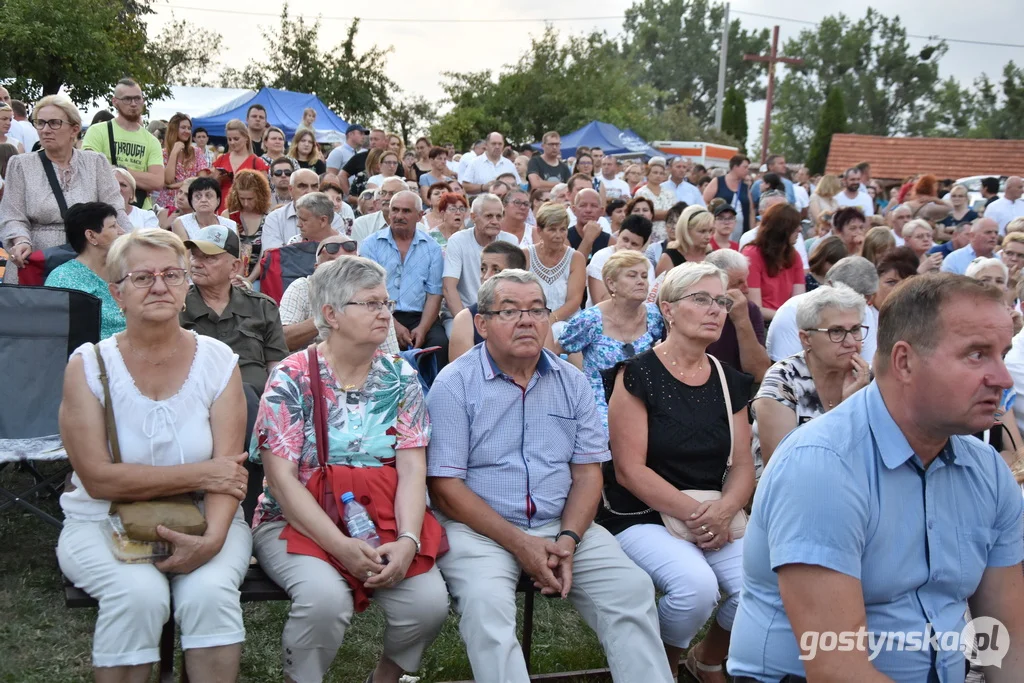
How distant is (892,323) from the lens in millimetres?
2201

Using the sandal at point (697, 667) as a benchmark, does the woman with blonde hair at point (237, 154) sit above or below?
above

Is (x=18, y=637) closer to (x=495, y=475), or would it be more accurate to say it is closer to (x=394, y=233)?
(x=495, y=475)

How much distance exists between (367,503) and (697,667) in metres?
1.50

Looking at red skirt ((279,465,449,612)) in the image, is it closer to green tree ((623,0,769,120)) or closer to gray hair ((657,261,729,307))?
gray hair ((657,261,729,307))

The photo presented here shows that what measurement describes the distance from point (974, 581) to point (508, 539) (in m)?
1.55

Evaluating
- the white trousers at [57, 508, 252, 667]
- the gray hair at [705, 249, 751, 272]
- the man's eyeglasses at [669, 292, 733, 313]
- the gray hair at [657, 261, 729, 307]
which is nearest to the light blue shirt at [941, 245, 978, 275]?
the gray hair at [705, 249, 751, 272]

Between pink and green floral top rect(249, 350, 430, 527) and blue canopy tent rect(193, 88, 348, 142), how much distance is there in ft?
57.1

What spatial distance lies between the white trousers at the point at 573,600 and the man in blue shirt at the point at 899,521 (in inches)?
32.7

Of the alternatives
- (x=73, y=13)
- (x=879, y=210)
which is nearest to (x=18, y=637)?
(x=73, y=13)

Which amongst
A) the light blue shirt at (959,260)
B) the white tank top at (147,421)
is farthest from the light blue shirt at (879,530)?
the light blue shirt at (959,260)

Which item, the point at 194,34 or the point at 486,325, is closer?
the point at 486,325

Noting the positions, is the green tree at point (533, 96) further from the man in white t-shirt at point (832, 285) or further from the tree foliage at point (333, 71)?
the man in white t-shirt at point (832, 285)

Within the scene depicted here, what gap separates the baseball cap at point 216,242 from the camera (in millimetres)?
4387

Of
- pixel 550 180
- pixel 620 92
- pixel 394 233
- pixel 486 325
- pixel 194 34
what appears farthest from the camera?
pixel 194 34
